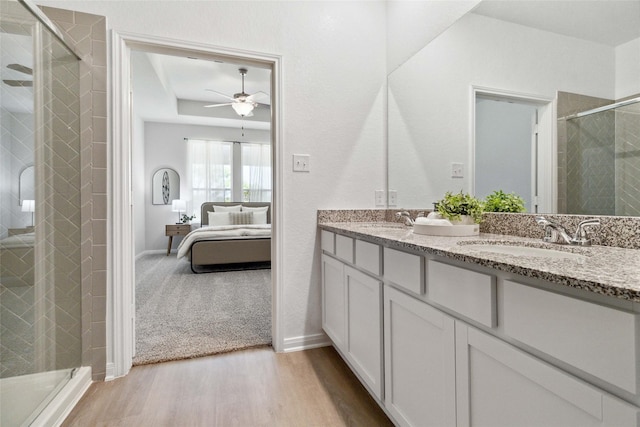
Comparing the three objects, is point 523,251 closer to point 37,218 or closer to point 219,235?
point 37,218

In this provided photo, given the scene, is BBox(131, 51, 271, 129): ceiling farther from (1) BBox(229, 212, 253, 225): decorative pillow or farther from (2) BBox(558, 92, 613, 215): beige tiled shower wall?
(2) BBox(558, 92, 613, 215): beige tiled shower wall

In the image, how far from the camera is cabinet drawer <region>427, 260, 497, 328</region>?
2.64 ft

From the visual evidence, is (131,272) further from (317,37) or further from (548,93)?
(548,93)

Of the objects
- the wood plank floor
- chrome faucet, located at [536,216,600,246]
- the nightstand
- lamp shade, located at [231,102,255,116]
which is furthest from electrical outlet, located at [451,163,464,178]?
the nightstand

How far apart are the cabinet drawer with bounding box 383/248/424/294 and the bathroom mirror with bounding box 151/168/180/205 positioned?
5981mm

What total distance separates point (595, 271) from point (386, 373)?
0.90m

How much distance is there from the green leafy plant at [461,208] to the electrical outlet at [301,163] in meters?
0.94

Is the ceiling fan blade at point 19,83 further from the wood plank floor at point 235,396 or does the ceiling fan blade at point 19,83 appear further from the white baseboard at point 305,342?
the white baseboard at point 305,342

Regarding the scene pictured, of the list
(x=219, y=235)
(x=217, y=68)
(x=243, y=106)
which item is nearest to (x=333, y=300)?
(x=219, y=235)

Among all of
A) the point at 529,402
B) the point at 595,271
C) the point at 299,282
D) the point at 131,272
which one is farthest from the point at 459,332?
the point at 131,272

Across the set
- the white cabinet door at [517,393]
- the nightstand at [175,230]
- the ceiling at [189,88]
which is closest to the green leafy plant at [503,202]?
the white cabinet door at [517,393]

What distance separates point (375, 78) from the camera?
2295 millimetres

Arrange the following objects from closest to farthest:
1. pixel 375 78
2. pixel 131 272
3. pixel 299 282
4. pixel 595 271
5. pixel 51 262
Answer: pixel 595 271 < pixel 51 262 < pixel 131 272 < pixel 299 282 < pixel 375 78

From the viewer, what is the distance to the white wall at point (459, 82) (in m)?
1.19
